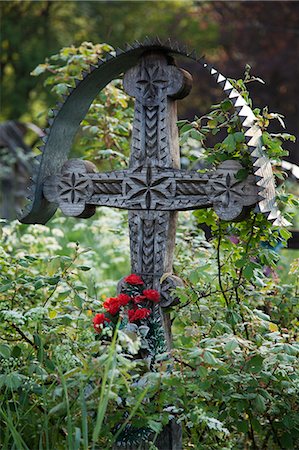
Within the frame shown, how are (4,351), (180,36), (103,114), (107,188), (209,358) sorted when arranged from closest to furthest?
(209,358), (4,351), (107,188), (103,114), (180,36)

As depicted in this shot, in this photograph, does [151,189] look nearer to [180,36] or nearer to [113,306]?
[113,306]

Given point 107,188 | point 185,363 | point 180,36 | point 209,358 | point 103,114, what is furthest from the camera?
point 180,36

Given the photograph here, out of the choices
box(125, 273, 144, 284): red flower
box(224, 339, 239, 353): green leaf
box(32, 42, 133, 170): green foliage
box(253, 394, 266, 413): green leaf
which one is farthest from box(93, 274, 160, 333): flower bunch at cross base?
box(32, 42, 133, 170): green foliage

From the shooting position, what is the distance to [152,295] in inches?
120

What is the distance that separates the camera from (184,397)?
273cm

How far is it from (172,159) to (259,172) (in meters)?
0.48

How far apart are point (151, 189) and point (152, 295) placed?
43 centimetres

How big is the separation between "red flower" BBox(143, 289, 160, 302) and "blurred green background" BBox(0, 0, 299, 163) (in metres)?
15.2

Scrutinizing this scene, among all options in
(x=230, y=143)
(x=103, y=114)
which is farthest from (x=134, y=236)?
(x=103, y=114)

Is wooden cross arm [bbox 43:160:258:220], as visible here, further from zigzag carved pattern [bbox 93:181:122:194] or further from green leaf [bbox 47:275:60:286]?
green leaf [bbox 47:275:60:286]

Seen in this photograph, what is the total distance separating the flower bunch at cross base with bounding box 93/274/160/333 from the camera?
2.96m

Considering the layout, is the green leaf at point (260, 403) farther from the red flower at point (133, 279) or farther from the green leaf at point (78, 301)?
the green leaf at point (78, 301)

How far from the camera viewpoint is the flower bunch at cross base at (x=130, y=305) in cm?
296

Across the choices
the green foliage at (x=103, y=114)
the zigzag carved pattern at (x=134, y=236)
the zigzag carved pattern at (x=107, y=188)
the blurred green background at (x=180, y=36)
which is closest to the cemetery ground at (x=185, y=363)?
the zigzag carved pattern at (x=134, y=236)
